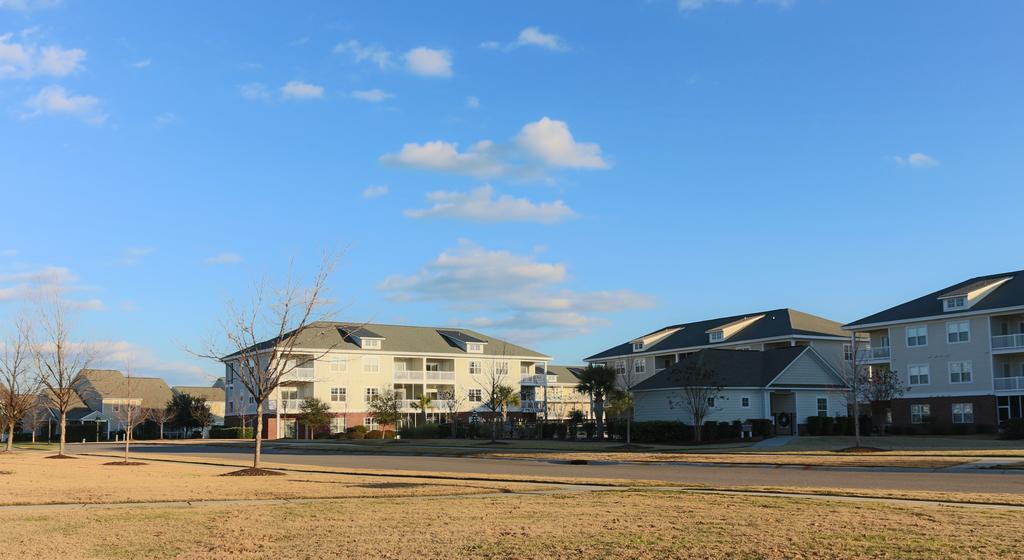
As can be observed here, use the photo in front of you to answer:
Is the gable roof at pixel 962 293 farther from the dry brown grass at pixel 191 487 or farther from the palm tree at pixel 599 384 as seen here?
the dry brown grass at pixel 191 487

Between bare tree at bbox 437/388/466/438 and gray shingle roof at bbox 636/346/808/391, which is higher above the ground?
gray shingle roof at bbox 636/346/808/391

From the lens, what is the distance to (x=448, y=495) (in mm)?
19688

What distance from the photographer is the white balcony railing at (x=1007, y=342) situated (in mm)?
56688

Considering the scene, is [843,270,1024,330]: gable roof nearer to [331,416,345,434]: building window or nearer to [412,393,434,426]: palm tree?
[412,393,434,426]: palm tree

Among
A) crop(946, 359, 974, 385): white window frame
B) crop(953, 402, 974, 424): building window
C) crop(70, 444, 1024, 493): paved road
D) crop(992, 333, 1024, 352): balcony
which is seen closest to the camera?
crop(70, 444, 1024, 493): paved road

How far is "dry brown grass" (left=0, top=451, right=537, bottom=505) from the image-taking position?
19400mm

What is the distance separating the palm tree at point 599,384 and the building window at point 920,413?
2055cm

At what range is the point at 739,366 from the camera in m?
61.5

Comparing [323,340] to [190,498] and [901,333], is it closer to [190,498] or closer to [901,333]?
[901,333]

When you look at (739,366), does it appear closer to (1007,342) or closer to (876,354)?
(876,354)

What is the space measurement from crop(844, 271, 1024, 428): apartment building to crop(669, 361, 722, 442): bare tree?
15.3m

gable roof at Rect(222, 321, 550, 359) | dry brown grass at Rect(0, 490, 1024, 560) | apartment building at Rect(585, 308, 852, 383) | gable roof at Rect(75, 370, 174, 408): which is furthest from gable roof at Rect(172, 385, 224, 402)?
dry brown grass at Rect(0, 490, 1024, 560)

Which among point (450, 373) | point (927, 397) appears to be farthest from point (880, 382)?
point (450, 373)

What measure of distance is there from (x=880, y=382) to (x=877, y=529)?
160 feet
